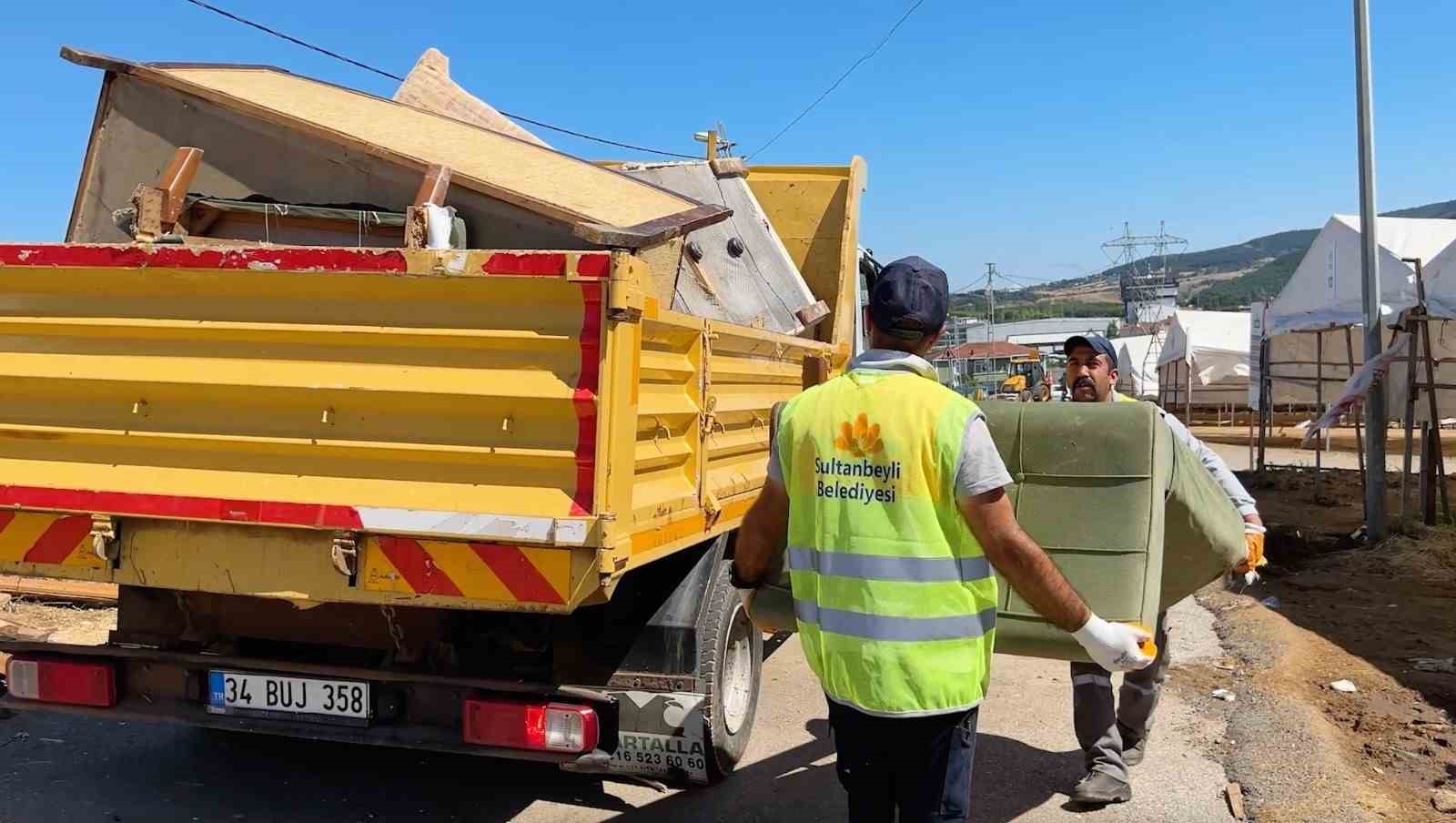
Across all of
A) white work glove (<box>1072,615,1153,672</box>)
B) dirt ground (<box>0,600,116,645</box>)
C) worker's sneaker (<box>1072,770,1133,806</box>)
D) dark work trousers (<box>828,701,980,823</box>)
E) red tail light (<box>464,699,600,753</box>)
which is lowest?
worker's sneaker (<box>1072,770,1133,806</box>)

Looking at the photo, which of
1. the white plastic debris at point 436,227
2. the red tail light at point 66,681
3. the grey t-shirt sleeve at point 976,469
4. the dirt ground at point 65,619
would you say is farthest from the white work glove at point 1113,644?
the dirt ground at point 65,619

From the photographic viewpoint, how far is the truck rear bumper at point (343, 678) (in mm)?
3189

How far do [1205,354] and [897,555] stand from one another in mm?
24153

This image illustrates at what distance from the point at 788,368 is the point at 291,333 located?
2285 millimetres

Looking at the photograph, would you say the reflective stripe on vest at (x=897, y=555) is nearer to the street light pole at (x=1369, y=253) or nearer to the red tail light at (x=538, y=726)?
the red tail light at (x=538, y=726)

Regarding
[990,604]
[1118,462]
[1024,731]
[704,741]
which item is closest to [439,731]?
[704,741]

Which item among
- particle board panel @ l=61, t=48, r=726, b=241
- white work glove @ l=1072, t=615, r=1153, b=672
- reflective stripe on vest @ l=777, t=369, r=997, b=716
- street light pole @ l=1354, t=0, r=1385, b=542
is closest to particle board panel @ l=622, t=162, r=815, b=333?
particle board panel @ l=61, t=48, r=726, b=241

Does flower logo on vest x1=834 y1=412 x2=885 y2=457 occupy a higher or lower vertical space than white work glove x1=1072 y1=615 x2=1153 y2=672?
higher

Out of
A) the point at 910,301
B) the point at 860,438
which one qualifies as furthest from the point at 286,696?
the point at 910,301

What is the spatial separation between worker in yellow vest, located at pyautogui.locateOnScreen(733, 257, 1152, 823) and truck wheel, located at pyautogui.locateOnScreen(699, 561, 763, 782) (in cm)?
122

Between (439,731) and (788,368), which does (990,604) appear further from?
(788,368)

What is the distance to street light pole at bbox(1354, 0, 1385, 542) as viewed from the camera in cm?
908

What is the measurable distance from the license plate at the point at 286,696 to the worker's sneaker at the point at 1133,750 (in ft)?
9.65

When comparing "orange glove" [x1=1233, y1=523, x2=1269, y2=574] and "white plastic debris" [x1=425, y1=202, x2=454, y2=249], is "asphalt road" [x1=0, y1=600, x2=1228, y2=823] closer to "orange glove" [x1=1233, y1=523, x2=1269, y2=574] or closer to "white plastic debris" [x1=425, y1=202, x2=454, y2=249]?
"orange glove" [x1=1233, y1=523, x2=1269, y2=574]
